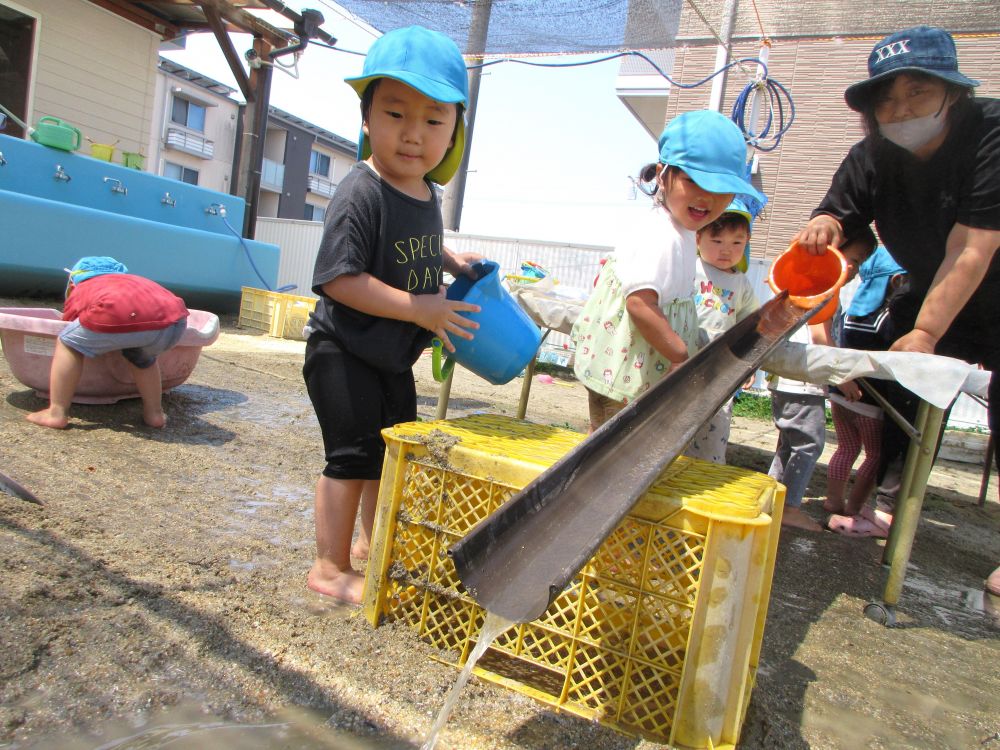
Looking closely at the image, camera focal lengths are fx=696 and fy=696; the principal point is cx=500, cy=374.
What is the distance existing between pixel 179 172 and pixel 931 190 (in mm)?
34201

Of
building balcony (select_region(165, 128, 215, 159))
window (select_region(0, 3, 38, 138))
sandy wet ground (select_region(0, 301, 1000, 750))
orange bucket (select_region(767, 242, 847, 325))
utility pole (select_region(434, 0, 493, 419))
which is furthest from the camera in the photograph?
building balcony (select_region(165, 128, 215, 159))

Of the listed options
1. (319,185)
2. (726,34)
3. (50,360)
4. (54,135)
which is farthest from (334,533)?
(319,185)

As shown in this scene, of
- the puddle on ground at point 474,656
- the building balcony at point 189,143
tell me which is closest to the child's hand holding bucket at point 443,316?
the puddle on ground at point 474,656

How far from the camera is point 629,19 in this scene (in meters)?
7.75

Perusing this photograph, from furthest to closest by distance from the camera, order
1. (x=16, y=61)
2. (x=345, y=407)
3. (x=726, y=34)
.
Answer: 1. (x=16, y=61)
2. (x=726, y=34)
3. (x=345, y=407)

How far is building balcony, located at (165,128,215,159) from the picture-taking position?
3023cm

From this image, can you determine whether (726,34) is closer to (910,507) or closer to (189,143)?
→ (910,507)

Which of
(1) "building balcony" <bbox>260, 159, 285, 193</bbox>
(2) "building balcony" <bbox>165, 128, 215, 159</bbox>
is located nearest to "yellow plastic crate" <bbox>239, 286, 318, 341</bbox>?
(2) "building balcony" <bbox>165, 128, 215, 159</bbox>

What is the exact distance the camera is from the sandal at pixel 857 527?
3.27m

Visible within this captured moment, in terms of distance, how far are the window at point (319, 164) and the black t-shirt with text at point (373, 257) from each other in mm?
38255

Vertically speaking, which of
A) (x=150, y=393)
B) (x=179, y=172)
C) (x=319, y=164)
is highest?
(x=319, y=164)

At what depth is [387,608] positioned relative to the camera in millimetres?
1667

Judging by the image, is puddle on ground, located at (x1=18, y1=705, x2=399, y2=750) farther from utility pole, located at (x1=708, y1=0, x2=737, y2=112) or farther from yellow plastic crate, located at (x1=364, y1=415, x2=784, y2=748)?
utility pole, located at (x1=708, y1=0, x2=737, y2=112)

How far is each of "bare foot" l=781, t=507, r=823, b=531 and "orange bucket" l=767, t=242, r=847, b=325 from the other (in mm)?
1141
